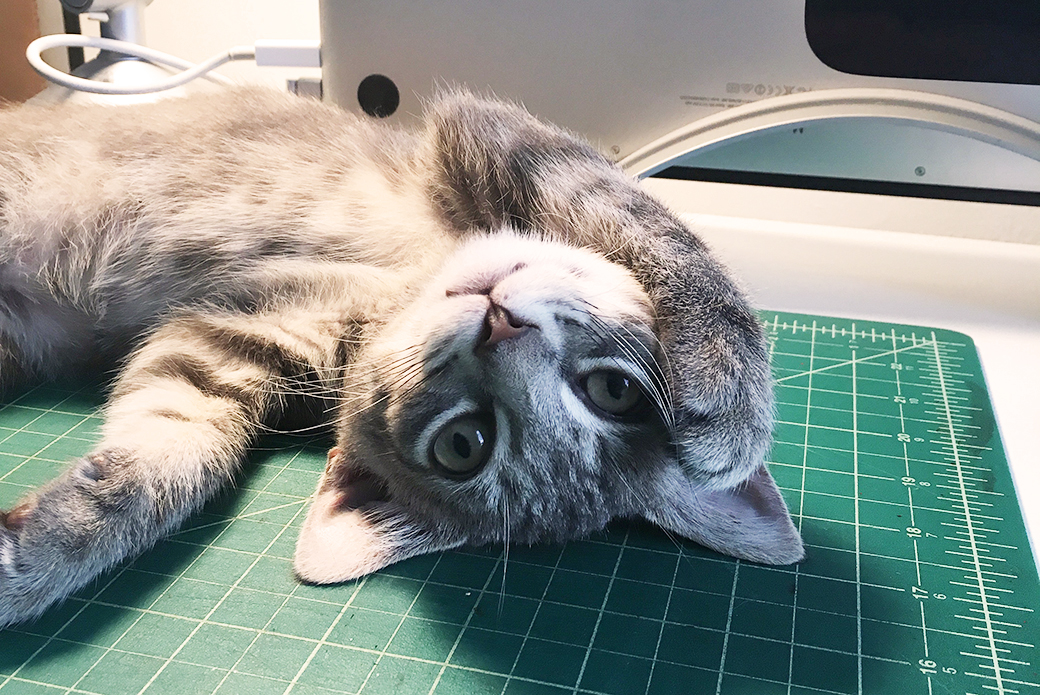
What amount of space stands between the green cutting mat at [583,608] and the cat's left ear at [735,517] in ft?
0.07

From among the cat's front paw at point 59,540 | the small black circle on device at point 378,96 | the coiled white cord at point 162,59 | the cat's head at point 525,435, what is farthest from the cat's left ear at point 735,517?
the coiled white cord at point 162,59

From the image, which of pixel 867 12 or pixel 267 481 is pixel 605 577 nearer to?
pixel 267 481

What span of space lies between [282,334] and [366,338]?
142 mm

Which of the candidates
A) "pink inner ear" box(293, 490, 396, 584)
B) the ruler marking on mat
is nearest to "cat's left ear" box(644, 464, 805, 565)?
the ruler marking on mat

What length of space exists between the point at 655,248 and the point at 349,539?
0.55 metres

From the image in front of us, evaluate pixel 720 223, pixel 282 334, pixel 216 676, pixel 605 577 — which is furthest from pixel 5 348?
pixel 720 223

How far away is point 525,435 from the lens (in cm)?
116

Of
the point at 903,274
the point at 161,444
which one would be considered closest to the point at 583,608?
the point at 161,444

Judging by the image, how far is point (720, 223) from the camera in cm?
245

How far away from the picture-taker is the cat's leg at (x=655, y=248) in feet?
3.79

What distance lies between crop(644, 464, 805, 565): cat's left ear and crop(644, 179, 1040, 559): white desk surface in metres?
0.43

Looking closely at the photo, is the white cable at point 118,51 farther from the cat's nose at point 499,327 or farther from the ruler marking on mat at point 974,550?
the ruler marking on mat at point 974,550

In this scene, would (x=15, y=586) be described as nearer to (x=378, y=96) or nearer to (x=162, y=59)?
(x=378, y=96)

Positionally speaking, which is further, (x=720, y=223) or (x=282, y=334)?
(x=720, y=223)
